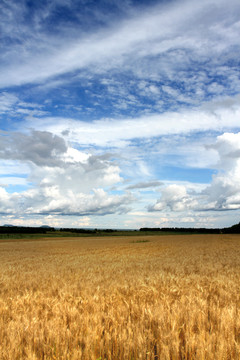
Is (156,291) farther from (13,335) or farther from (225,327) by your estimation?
(13,335)

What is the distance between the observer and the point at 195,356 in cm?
326

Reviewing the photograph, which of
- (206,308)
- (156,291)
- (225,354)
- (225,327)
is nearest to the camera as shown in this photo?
(225,354)

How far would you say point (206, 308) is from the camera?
5.38m

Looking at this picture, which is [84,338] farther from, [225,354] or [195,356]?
[225,354]

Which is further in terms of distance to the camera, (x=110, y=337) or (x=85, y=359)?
(x=110, y=337)

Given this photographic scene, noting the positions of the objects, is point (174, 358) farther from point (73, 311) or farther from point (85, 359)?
point (73, 311)

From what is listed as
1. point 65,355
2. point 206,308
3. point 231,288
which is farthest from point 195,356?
point 231,288

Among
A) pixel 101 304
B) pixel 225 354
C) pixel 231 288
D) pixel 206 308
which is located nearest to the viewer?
pixel 225 354

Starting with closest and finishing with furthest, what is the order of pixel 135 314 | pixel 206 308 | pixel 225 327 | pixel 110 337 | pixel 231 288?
1. pixel 110 337
2. pixel 225 327
3. pixel 135 314
4. pixel 206 308
5. pixel 231 288

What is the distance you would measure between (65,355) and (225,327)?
2462 mm

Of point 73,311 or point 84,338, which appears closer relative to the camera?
point 84,338

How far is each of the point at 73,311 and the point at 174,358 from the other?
245 centimetres

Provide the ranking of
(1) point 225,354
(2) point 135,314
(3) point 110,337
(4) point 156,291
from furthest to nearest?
(4) point 156,291 < (2) point 135,314 < (3) point 110,337 < (1) point 225,354

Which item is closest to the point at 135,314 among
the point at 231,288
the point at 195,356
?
the point at 195,356
